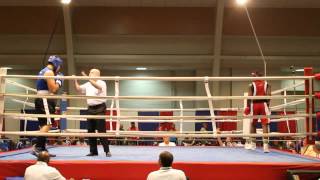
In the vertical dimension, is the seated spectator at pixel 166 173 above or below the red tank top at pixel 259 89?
below

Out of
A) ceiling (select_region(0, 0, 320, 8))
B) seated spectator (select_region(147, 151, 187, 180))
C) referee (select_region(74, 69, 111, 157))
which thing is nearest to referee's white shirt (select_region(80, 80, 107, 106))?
referee (select_region(74, 69, 111, 157))

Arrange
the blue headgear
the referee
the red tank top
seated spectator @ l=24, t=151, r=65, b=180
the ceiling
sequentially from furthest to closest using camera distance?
the ceiling < the red tank top < the referee < the blue headgear < seated spectator @ l=24, t=151, r=65, b=180

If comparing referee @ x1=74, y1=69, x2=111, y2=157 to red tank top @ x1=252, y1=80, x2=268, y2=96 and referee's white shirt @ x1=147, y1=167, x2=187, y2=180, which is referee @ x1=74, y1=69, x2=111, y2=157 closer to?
referee's white shirt @ x1=147, y1=167, x2=187, y2=180

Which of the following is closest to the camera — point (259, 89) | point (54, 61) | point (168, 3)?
point (54, 61)

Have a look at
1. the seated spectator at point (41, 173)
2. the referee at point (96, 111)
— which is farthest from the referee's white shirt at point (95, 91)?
the seated spectator at point (41, 173)

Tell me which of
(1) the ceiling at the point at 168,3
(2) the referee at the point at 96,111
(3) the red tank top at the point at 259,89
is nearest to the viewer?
(2) the referee at the point at 96,111

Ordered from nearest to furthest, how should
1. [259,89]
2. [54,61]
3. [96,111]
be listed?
[54,61], [96,111], [259,89]

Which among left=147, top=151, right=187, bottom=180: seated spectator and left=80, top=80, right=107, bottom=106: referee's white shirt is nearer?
left=147, top=151, right=187, bottom=180: seated spectator

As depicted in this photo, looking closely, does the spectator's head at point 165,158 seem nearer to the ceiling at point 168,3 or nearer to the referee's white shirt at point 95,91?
the referee's white shirt at point 95,91

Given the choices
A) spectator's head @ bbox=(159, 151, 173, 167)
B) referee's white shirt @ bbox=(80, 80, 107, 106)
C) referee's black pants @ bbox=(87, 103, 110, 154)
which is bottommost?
spectator's head @ bbox=(159, 151, 173, 167)

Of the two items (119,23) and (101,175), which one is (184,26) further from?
(101,175)

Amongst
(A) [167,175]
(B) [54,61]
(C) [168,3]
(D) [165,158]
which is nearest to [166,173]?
(A) [167,175]

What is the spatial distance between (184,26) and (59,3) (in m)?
4.80

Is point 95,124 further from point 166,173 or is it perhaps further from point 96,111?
point 166,173
